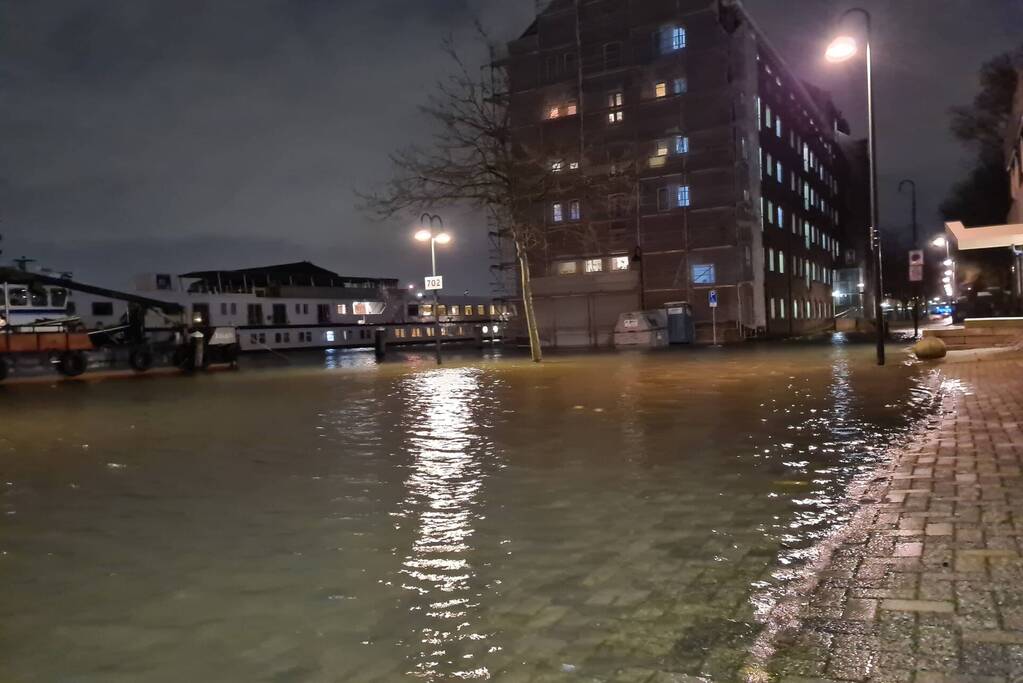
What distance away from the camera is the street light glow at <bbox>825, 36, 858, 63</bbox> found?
17.8 m

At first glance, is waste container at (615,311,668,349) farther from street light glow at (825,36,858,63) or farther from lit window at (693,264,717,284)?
street light glow at (825,36,858,63)

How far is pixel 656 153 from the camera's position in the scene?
151 ft

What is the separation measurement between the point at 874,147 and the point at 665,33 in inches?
1143

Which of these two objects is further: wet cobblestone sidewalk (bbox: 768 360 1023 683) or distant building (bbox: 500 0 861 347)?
distant building (bbox: 500 0 861 347)

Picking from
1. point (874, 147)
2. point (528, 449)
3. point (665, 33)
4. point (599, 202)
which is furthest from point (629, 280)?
point (528, 449)

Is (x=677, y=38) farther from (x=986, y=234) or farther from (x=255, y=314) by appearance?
(x=255, y=314)

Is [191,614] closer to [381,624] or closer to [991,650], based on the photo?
[381,624]

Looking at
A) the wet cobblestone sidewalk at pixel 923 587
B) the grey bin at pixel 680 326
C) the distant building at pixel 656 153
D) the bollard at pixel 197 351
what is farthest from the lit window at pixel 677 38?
the wet cobblestone sidewalk at pixel 923 587

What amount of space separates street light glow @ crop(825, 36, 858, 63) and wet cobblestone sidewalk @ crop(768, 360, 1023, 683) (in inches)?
532

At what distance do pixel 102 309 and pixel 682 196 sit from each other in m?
33.2

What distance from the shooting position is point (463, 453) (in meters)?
9.22

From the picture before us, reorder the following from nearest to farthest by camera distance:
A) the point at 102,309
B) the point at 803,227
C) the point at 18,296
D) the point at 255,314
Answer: the point at 18,296
the point at 102,309
the point at 255,314
the point at 803,227

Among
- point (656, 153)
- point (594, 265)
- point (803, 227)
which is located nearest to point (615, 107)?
point (656, 153)

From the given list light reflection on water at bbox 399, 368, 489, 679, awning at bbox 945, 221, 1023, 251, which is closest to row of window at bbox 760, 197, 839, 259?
awning at bbox 945, 221, 1023, 251
